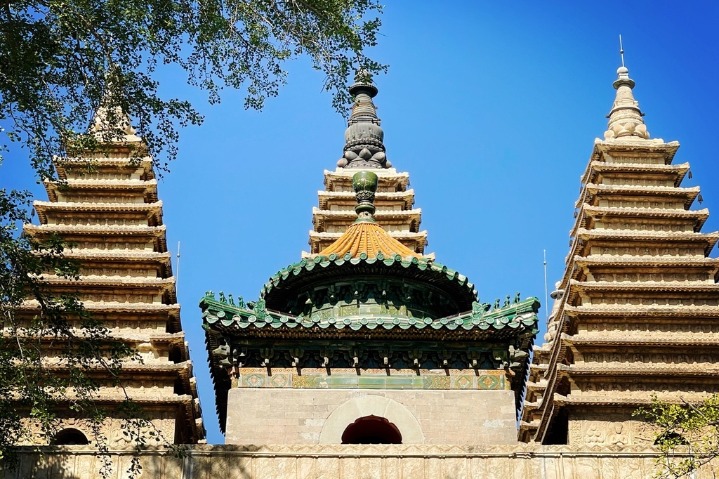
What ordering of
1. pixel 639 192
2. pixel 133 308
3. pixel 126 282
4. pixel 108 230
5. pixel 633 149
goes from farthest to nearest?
pixel 633 149
pixel 639 192
pixel 108 230
pixel 126 282
pixel 133 308

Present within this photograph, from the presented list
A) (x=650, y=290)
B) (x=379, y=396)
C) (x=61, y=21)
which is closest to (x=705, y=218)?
(x=650, y=290)

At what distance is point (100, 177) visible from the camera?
160 feet

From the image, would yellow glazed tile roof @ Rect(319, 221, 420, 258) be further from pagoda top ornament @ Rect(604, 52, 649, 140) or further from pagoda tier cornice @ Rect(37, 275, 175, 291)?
pagoda top ornament @ Rect(604, 52, 649, 140)

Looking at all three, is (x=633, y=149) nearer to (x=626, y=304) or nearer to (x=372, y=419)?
(x=626, y=304)

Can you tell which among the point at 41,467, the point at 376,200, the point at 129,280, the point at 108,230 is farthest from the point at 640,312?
the point at 41,467

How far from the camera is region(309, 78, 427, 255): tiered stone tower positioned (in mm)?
50625

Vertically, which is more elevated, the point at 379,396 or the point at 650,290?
the point at 650,290

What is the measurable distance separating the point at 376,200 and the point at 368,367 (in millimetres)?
23332

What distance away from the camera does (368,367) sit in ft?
94.8

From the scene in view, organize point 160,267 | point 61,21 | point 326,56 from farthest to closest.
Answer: point 160,267 → point 326,56 → point 61,21

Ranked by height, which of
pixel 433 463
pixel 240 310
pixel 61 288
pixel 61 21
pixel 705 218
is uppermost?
pixel 705 218

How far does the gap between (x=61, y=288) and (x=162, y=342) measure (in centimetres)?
342

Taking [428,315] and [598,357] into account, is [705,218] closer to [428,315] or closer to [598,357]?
[598,357]

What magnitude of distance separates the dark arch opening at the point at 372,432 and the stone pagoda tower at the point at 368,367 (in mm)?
37
